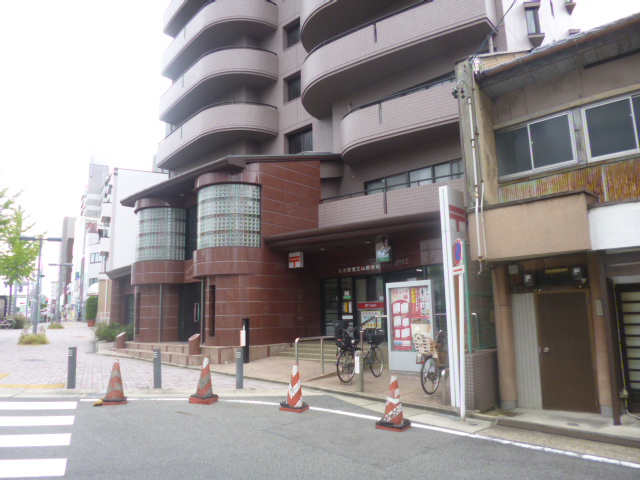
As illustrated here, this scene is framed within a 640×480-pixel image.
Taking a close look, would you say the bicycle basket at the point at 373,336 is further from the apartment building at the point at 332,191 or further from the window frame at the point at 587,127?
the window frame at the point at 587,127

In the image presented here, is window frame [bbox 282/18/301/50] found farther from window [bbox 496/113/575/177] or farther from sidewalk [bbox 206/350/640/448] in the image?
window [bbox 496/113/575/177]

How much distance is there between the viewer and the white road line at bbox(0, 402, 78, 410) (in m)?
8.84

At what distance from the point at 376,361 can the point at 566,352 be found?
5.40 meters

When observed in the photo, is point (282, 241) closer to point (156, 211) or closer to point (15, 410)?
point (156, 211)

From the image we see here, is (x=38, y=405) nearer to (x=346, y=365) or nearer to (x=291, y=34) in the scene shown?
(x=346, y=365)

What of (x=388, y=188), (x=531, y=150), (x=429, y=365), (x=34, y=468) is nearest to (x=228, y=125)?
(x=388, y=188)

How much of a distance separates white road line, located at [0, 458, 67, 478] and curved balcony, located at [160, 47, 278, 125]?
2063cm

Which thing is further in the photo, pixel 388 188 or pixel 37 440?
pixel 388 188

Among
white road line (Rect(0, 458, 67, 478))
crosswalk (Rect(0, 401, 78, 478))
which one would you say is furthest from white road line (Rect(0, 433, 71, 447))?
white road line (Rect(0, 458, 67, 478))

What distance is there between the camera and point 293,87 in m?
23.6

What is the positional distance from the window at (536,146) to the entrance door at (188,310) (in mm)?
14706

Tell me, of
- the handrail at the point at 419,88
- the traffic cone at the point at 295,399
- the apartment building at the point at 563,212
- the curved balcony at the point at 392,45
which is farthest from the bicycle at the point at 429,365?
the curved balcony at the point at 392,45

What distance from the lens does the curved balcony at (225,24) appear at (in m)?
23.8

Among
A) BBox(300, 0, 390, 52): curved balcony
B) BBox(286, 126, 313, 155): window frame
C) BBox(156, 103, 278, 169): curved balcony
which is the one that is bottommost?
BBox(286, 126, 313, 155): window frame
